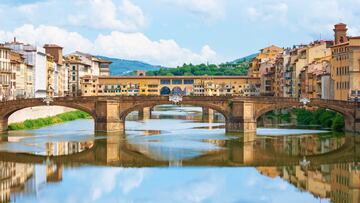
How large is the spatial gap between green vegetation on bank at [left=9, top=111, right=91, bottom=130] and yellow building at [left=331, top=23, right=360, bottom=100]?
2774cm

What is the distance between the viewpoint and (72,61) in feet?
383

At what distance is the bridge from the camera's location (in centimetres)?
6519

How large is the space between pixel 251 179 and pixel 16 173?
12217 millimetres

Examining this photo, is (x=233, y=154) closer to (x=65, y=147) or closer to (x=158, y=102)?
(x=65, y=147)

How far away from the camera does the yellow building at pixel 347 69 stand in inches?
2584

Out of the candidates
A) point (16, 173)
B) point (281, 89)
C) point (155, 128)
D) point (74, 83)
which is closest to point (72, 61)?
point (74, 83)

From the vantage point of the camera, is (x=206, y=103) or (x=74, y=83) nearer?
(x=206, y=103)

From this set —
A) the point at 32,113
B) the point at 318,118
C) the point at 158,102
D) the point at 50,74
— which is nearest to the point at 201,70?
the point at 50,74

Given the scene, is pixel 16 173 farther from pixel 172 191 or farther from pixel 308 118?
pixel 308 118

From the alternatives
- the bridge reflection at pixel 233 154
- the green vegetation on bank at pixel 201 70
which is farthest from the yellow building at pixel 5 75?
the green vegetation on bank at pixel 201 70

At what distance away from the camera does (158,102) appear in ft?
223

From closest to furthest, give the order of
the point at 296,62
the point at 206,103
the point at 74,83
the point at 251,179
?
1. the point at 251,179
2. the point at 206,103
3. the point at 296,62
4. the point at 74,83

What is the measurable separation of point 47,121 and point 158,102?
14.6 meters

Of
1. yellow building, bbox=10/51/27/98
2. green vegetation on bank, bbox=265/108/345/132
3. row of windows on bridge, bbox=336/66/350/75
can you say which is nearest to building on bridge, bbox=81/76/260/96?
green vegetation on bank, bbox=265/108/345/132
